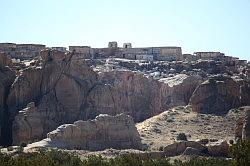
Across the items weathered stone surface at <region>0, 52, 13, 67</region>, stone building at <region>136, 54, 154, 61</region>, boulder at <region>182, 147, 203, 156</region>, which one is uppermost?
weathered stone surface at <region>0, 52, 13, 67</region>

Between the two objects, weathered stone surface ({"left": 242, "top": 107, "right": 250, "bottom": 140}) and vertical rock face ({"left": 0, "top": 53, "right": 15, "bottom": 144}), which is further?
vertical rock face ({"left": 0, "top": 53, "right": 15, "bottom": 144})

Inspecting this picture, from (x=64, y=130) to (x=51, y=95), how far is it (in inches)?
492

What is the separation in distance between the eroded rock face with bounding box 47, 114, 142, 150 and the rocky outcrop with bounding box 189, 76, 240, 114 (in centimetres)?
2032

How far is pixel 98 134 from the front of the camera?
6062 cm

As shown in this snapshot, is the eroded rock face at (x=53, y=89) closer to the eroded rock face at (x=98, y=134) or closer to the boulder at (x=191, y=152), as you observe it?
the eroded rock face at (x=98, y=134)

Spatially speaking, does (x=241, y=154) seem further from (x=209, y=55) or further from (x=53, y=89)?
(x=209, y=55)

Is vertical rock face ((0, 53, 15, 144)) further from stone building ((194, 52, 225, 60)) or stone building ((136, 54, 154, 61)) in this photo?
stone building ((194, 52, 225, 60))

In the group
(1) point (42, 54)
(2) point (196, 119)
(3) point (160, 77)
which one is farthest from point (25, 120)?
(3) point (160, 77)

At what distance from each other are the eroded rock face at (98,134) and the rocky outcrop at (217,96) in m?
20.3

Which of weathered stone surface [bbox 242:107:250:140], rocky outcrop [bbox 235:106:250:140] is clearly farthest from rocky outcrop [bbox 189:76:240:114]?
weathered stone surface [bbox 242:107:250:140]

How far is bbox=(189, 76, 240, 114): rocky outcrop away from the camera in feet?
262

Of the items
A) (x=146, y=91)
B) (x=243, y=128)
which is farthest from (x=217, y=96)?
(x=243, y=128)

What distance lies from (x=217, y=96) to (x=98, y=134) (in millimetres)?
25046

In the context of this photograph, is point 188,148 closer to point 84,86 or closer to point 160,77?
point 84,86
